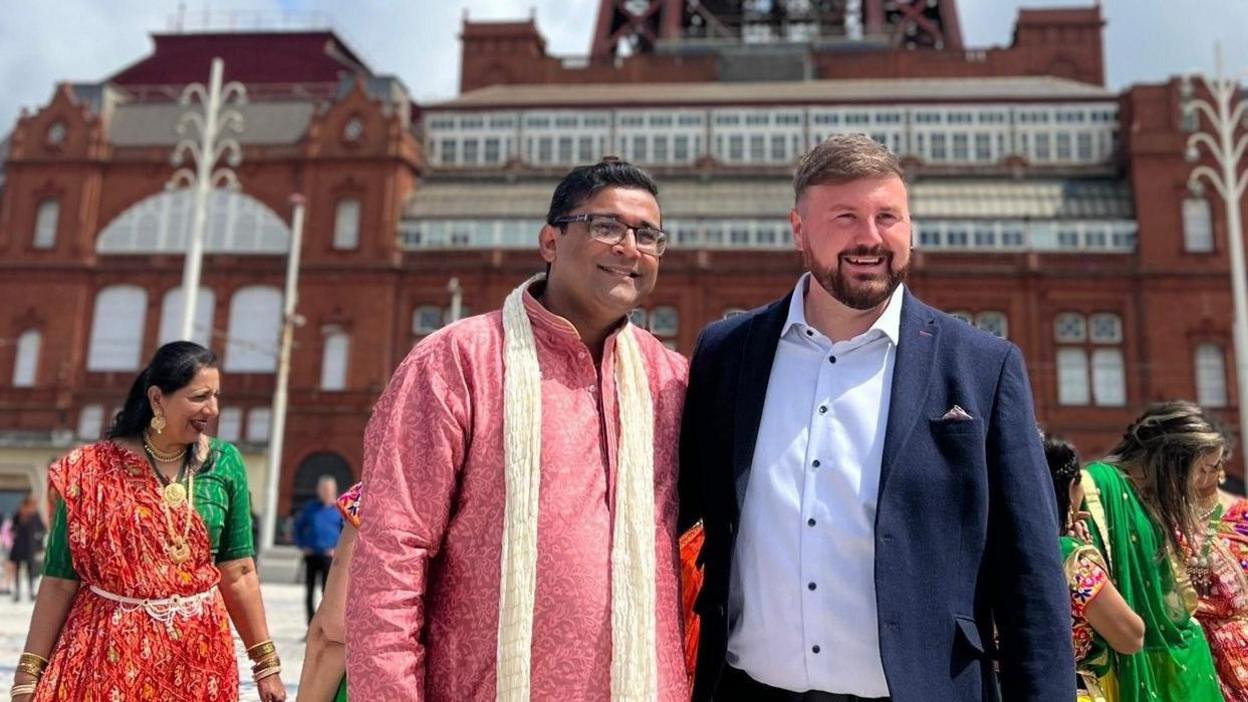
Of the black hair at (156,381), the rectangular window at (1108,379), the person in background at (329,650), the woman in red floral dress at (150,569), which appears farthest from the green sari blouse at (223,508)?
the rectangular window at (1108,379)

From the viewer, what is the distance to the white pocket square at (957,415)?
7.36ft

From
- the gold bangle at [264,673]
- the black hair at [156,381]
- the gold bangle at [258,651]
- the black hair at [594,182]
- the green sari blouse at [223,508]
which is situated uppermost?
the black hair at [594,182]

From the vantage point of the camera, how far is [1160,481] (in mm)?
3895

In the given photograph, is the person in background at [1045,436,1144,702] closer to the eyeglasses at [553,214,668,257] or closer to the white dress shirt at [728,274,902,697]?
the white dress shirt at [728,274,902,697]

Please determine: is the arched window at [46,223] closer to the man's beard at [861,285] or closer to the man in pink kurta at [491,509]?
the man in pink kurta at [491,509]

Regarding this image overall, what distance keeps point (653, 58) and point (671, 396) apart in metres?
42.7

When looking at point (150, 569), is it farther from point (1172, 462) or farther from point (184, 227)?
point (184, 227)

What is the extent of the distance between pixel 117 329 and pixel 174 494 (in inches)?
1470

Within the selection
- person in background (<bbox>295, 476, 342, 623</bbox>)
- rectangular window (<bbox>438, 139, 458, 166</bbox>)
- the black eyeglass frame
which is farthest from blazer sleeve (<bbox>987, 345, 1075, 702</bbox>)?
rectangular window (<bbox>438, 139, 458, 166</bbox>)

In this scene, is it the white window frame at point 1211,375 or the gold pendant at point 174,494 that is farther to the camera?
the white window frame at point 1211,375

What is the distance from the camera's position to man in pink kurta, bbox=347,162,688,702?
2084 mm

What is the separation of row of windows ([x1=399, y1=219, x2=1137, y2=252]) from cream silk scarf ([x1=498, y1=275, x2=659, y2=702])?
31669mm

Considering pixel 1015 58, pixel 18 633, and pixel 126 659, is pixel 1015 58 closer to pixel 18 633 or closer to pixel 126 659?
pixel 18 633

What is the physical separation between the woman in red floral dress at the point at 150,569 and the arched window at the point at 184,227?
35533mm
